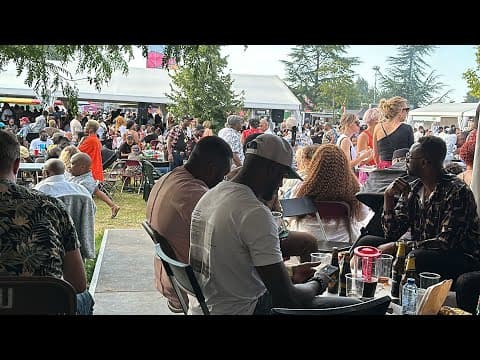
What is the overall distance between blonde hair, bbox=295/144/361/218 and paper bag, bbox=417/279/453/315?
A: 6.80 feet

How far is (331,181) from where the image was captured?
4336 millimetres

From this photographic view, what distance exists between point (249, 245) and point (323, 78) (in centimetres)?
2401

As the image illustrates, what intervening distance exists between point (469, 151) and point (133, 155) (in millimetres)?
7975

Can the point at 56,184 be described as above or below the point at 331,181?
below

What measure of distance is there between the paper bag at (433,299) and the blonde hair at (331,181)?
2.07m

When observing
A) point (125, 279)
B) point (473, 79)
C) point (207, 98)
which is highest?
point (473, 79)

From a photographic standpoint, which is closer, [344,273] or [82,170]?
[344,273]

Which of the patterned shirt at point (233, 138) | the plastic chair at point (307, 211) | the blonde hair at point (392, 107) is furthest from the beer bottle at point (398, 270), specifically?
the patterned shirt at point (233, 138)

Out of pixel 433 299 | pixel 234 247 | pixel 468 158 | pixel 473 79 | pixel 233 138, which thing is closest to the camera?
pixel 433 299

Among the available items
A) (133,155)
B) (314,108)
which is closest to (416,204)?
(133,155)

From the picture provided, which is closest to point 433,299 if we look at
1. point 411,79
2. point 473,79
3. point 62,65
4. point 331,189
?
point 331,189

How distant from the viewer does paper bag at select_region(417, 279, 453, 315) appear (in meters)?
2.12

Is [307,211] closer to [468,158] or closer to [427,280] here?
[468,158]

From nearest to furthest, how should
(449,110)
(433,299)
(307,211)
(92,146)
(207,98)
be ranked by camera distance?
1. (433,299)
2. (307,211)
3. (92,146)
4. (207,98)
5. (449,110)
